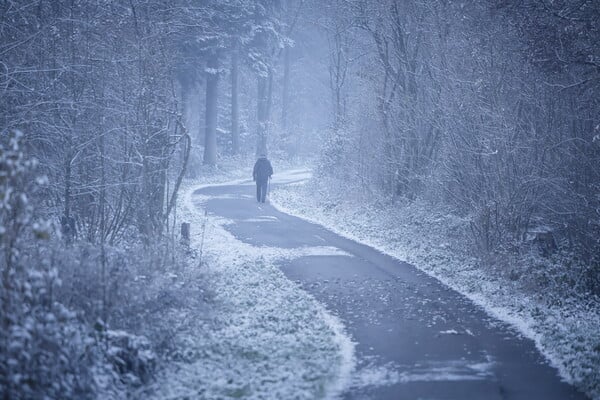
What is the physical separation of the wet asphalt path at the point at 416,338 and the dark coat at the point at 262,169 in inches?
354

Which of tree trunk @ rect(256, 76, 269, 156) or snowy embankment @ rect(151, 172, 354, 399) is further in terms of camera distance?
tree trunk @ rect(256, 76, 269, 156)

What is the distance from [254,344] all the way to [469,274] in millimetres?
6368

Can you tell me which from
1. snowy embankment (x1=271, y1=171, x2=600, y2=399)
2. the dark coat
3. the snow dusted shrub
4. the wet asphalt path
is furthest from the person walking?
the snow dusted shrub

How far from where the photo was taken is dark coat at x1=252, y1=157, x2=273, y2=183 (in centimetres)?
2227

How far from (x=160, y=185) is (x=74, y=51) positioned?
3.75m

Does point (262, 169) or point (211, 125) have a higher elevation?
point (211, 125)

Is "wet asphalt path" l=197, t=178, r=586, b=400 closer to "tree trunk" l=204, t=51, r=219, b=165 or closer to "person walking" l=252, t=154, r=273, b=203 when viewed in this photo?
"person walking" l=252, t=154, r=273, b=203

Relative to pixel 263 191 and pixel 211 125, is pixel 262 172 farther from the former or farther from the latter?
pixel 211 125

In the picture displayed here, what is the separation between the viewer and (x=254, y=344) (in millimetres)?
7742

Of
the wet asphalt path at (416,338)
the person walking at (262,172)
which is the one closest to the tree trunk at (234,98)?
the person walking at (262,172)

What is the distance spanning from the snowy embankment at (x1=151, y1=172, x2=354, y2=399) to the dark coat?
10.9m

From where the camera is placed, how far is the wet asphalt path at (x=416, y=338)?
6.47m

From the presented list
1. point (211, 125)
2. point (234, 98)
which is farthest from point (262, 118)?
point (211, 125)

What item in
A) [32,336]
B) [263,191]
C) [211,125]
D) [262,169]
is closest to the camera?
[32,336]
